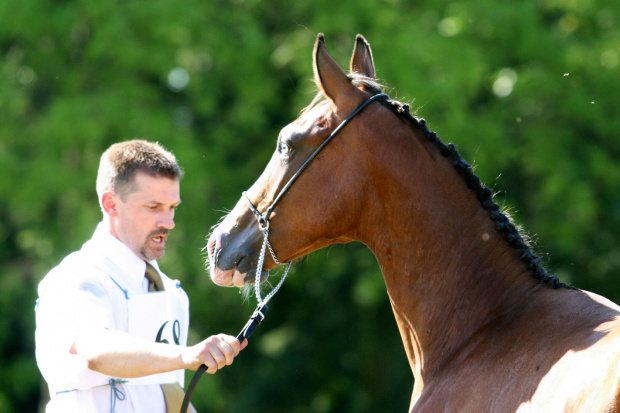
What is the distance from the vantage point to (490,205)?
12.1ft

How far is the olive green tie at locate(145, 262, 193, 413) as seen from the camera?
12.8 feet

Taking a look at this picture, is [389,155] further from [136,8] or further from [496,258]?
[136,8]

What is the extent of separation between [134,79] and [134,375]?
28.6 ft

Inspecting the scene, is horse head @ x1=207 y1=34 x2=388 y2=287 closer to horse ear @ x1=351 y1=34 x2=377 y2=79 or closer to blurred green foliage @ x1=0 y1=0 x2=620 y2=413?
horse ear @ x1=351 y1=34 x2=377 y2=79

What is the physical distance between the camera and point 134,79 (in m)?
11.4

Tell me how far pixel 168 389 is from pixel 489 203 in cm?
186

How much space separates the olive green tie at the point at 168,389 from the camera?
3910 millimetres

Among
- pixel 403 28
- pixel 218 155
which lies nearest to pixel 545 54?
pixel 403 28

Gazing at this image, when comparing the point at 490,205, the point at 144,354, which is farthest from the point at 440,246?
the point at 144,354

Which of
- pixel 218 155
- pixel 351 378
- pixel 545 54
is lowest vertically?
pixel 351 378

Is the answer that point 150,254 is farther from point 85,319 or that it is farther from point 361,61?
point 361,61

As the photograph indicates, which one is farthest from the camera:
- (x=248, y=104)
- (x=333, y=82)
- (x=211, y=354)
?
(x=248, y=104)

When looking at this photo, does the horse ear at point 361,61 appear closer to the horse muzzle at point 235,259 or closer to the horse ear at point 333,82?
the horse ear at point 333,82

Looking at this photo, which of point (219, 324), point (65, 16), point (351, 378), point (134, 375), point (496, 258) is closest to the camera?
point (134, 375)
